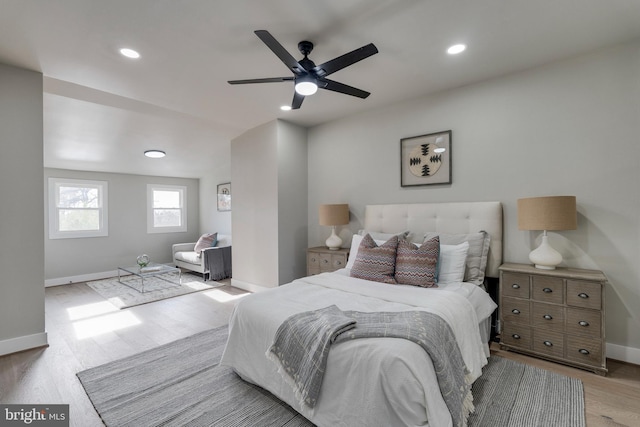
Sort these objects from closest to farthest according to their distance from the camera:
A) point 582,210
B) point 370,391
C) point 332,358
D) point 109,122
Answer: point 370,391, point 332,358, point 582,210, point 109,122

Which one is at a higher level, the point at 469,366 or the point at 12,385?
the point at 469,366

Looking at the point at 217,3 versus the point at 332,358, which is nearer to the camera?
the point at 332,358

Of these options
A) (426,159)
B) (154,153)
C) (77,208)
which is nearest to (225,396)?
(426,159)

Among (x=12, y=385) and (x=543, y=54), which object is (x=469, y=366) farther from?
(x=12, y=385)

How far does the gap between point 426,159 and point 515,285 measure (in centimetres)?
162

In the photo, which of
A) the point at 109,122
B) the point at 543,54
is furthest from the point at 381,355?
the point at 109,122

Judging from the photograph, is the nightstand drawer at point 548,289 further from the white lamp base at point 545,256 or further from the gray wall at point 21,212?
the gray wall at point 21,212

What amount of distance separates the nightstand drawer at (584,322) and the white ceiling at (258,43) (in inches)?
87.0

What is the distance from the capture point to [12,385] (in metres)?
2.13

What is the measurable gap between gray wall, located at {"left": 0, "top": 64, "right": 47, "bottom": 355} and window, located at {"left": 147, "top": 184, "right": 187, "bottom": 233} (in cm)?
435

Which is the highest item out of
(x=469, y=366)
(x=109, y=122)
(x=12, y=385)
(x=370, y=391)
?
(x=109, y=122)

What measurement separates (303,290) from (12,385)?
2287 mm

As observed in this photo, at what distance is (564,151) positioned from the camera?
8.57ft

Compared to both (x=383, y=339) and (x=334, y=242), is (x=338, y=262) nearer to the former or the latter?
(x=334, y=242)
